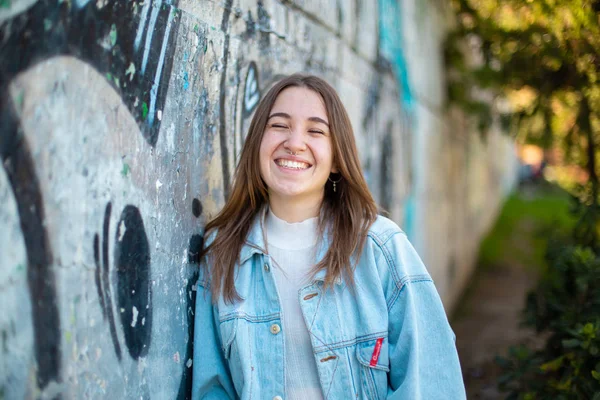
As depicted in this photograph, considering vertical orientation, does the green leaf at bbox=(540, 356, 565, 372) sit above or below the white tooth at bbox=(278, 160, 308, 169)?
below

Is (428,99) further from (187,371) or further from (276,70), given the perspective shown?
(187,371)

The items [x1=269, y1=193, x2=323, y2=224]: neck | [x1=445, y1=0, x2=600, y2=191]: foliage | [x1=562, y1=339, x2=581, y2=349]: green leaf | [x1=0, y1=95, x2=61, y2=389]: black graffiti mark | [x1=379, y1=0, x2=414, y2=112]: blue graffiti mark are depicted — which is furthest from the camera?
[x1=379, y1=0, x2=414, y2=112]: blue graffiti mark

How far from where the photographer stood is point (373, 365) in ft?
6.48

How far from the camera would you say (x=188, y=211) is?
206 cm

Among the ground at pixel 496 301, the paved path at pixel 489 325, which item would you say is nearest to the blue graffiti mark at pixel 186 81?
the ground at pixel 496 301

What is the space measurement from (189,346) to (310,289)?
0.45 meters

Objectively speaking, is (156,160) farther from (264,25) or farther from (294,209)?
(264,25)

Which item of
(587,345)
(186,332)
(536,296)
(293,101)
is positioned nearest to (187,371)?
(186,332)

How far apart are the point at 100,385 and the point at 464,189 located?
343 inches

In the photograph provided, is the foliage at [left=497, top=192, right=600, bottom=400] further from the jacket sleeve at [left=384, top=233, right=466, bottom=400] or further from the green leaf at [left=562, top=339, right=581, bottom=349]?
the jacket sleeve at [left=384, top=233, right=466, bottom=400]

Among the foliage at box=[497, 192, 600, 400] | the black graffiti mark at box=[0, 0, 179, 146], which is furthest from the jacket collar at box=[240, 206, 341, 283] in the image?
the foliage at box=[497, 192, 600, 400]

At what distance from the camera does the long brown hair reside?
2086 millimetres

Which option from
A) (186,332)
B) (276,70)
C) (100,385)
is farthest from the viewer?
(276,70)

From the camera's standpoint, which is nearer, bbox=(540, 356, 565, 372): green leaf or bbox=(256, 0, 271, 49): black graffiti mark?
bbox=(256, 0, 271, 49): black graffiti mark
